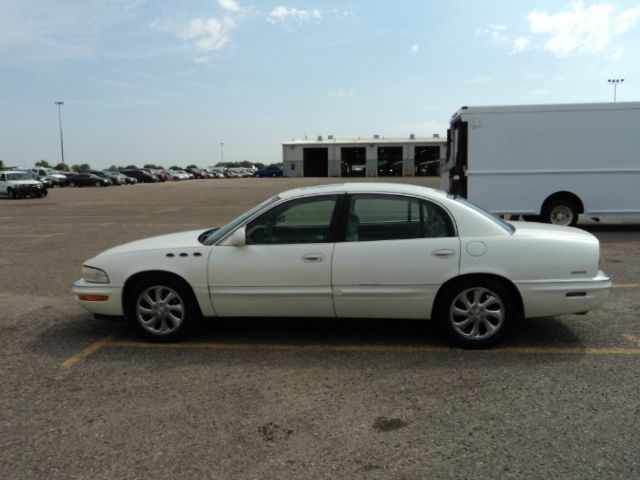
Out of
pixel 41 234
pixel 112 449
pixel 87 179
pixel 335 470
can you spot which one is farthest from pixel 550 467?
pixel 87 179

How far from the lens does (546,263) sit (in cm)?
450

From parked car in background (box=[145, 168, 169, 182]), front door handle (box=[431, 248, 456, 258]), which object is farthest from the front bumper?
parked car in background (box=[145, 168, 169, 182])

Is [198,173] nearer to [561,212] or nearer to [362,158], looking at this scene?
[362,158]

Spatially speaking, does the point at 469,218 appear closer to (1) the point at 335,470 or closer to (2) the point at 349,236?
(2) the point at 349,236

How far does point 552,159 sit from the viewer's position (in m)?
11.6

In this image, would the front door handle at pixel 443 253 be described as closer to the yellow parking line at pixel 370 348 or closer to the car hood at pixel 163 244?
the yellow parking line at pixel 370 348

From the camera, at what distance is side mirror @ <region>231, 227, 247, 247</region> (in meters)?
4.68

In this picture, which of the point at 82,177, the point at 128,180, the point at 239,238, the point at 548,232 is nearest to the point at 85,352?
the point at 239,238

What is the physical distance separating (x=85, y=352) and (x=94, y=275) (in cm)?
71

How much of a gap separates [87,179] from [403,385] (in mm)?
51725

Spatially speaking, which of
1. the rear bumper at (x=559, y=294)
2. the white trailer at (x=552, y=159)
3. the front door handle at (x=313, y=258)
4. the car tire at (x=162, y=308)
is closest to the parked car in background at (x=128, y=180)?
the white trailer at (x=552, y=159)

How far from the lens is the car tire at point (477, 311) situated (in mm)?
4523

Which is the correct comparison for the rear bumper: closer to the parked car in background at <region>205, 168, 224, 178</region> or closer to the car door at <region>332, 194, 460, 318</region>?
the car door at <region>332, 194, 460, 318</region>

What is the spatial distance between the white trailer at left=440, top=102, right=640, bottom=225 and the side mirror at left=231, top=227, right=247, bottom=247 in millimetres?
8259
